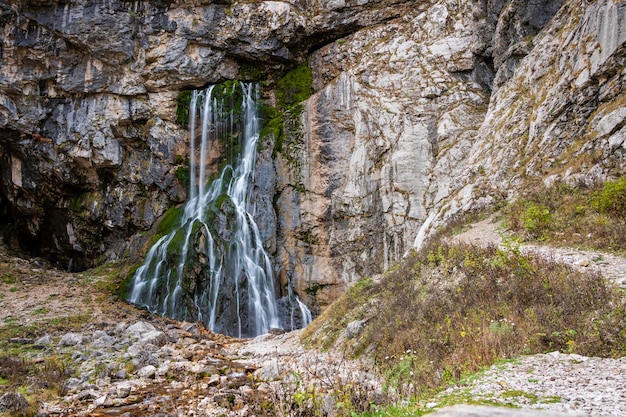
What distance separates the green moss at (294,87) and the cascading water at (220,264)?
3.00m

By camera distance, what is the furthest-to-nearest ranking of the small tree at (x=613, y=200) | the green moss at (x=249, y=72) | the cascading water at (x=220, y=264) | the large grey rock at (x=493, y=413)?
the green moss at (x=249, y=72), the cascading water at (x=220, y=264), the small tree at (x=613, y=200), the large grey rock at (x=493, y=413)

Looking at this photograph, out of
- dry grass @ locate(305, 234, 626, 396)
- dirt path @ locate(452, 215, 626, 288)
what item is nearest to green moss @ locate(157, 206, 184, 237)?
dry grass @ locate(305, 234, 626, 396)

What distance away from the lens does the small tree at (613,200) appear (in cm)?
912

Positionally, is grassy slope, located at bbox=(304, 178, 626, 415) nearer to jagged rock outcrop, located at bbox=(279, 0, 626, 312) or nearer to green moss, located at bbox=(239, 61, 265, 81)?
jagged rock outcrop, located at bbox=(279, 0, 626, 312)

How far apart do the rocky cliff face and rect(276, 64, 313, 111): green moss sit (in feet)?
2.01

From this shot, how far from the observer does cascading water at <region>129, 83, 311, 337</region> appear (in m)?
19.9

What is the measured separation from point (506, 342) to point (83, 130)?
2606 centimetres

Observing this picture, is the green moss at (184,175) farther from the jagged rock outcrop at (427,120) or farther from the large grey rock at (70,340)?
the large grey rock at (70,340)

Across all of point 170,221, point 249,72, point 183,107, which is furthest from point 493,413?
point 249,72

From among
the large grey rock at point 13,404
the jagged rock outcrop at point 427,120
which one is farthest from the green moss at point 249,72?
the large grey rock at point 13,404

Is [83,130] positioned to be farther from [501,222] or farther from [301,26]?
[501,222]

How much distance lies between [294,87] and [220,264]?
12166 mm

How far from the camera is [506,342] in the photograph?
613cm

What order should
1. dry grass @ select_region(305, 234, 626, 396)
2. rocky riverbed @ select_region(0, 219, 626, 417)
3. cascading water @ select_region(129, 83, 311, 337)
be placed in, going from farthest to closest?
cascading water @ select_region(129, 83, 311, 337) < dry grass @ select_region(305, 234, 626, 396) < rocky riverbed @ select_region(0, 219, 626, 417)
